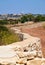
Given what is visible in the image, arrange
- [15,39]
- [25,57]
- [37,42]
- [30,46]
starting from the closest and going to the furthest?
[25,57] < [30,46] < [37,42] < [15,39]

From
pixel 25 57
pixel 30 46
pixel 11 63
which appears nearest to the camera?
pixel 11 63

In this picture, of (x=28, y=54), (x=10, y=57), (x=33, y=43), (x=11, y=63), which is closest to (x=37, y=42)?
(x=33, y=43)

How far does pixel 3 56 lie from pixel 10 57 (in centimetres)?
17

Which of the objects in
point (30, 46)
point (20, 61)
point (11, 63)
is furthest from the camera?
point (30, 46)

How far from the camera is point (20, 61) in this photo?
20.1ft

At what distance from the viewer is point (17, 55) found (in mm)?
6801

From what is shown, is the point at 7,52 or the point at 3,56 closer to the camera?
the point at 3,56

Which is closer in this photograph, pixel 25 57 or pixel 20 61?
pixel 20 61

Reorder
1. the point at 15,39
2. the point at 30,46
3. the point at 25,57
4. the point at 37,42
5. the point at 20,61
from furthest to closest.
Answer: the point at 15,39 < the point at 37,42 < the point at 30,46 < the point at 25,57 < the point at 20,61

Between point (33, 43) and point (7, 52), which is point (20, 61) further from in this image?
point (33, 43)

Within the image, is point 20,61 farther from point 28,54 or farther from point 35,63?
point 28,54

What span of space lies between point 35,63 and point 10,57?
77cm

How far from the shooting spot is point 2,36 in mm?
10906

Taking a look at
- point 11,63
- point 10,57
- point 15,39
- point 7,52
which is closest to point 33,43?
point 15,39
